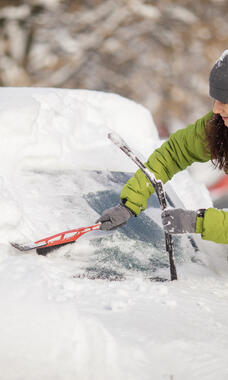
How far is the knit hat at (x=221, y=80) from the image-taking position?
1.33 meters

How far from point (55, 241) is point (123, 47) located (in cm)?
282

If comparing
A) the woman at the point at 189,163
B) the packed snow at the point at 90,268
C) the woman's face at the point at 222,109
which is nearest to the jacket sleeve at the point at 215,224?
the woman at the point at 189,163

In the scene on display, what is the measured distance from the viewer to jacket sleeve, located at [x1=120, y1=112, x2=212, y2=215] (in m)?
1.63

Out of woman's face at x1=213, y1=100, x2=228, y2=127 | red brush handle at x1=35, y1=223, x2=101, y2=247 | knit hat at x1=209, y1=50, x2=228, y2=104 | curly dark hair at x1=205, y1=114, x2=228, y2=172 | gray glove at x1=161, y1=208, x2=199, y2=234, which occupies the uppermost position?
knit hat at x1=209, y1=50, x2=228, y2=104

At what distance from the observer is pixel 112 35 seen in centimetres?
376

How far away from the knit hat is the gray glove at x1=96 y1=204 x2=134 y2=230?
538mm

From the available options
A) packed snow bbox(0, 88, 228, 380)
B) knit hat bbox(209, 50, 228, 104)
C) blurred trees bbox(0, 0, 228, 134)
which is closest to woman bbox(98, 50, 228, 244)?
knit hat bbox(209, 50, 228, 104)

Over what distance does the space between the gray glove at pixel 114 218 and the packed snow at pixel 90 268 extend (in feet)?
0.19

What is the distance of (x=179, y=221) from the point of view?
1.39 m

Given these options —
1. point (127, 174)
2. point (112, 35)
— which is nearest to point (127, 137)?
point (127, 174)

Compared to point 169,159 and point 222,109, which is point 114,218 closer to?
point 169,159

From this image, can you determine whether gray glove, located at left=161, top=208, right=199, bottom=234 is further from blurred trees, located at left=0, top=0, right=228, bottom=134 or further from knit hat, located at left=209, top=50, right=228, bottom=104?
blurred trees, located at left=0, top=0, right=228, bottom=134

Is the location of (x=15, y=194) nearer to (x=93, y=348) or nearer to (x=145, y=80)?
(x=93, y=348)

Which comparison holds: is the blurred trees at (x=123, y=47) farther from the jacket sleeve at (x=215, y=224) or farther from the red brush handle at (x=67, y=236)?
the jacket sleeve at (x=215, y=224)
